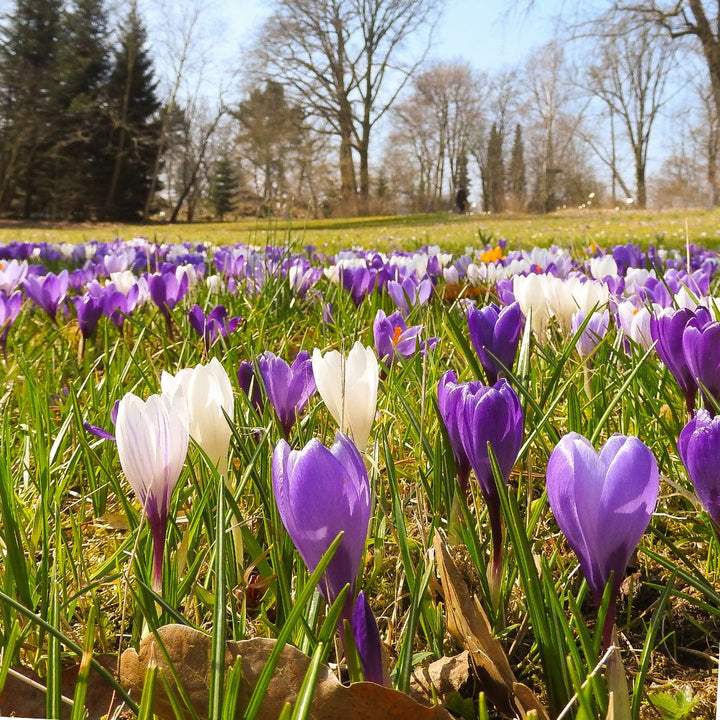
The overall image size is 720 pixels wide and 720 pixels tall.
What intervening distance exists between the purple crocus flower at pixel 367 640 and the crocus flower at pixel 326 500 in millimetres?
36

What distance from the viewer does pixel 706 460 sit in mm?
614

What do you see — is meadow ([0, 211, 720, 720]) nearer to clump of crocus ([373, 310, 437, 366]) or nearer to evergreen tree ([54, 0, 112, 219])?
clump of crocus ([373, 310, 437, 366])

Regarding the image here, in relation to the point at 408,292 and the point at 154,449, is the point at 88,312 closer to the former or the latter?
the point at 408,292

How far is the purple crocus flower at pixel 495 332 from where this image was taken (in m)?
1.06

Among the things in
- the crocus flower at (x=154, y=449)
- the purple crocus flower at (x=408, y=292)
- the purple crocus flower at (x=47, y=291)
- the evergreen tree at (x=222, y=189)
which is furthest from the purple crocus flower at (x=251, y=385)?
the evergreen tree at (x=222, y=189)

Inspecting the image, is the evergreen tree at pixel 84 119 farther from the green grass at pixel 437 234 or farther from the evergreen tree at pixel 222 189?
the evergreen tree at pixel 222 189

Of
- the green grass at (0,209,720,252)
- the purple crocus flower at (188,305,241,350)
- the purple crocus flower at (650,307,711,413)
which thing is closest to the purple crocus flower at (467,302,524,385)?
the purple crocus flower at (650,307,711,413)

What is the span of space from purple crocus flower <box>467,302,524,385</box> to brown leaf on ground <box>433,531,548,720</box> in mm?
452

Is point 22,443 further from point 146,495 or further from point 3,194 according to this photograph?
point 3,194

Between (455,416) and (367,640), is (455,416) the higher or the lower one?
the higher one

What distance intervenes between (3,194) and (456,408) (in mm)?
34285

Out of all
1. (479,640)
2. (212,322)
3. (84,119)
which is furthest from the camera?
(84,119)

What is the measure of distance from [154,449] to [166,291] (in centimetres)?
145

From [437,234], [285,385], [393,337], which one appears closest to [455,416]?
[285,385]
